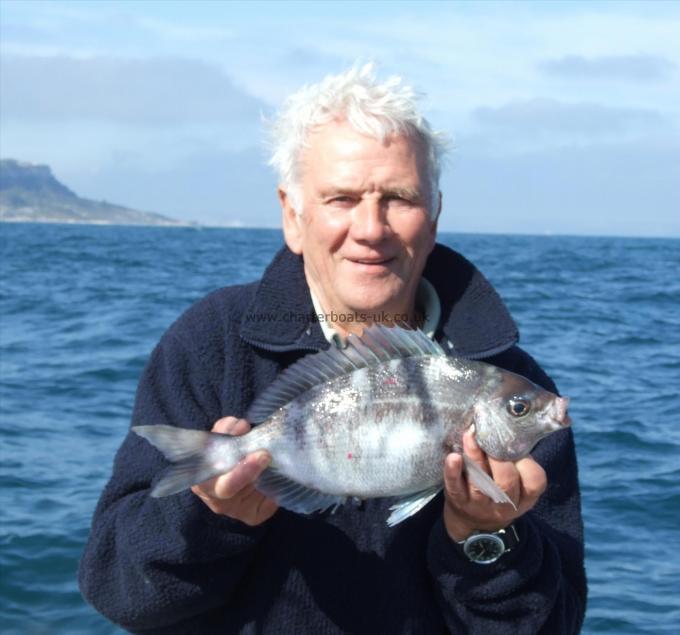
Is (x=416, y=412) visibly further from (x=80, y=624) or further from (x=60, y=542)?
(x=60, y=542)

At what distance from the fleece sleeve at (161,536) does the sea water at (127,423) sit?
386 centimetres

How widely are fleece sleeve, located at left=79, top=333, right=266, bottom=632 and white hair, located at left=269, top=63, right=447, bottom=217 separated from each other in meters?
0.78

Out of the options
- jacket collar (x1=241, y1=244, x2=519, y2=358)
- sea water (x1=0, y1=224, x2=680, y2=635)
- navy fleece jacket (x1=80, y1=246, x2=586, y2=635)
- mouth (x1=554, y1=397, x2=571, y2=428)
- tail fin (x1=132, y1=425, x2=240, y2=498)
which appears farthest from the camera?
sea water (x1=0, y1=224, x2=680, y2=635)

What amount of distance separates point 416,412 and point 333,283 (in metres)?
0.69

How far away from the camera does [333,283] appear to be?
3.70 metres

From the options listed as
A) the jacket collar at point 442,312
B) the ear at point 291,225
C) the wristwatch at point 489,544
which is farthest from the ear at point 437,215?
the wristwatch at point 489,544

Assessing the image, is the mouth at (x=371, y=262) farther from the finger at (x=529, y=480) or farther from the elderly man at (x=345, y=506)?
the finger at (x=529, y=480)

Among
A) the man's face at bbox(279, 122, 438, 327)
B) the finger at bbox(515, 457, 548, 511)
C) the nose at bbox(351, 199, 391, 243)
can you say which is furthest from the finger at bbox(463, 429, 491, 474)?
the nose at bbox(351, 199, 391, 243)

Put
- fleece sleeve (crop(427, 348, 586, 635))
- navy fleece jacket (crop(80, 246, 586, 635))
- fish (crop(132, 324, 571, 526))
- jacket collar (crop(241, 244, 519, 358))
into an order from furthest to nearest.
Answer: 1. jacket collar (crop(241, 244, 519, 358))
2. fleece sleeve (crop(427, 348, 586, 635))
3. navy fleece jacket (crop(80, 246, 586, 635))
4. fish (crop(132, 324, 571, 526))

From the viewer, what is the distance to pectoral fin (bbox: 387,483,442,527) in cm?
326

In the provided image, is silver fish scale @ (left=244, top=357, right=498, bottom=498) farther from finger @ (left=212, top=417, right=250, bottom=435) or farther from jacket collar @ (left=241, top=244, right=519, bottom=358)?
jacket collar @ (left=241, top=244, right=519, bottom=358)

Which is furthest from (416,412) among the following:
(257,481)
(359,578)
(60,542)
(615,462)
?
(615,462)

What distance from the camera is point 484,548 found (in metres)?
3.54

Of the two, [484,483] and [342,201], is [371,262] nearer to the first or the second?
[342,201]
